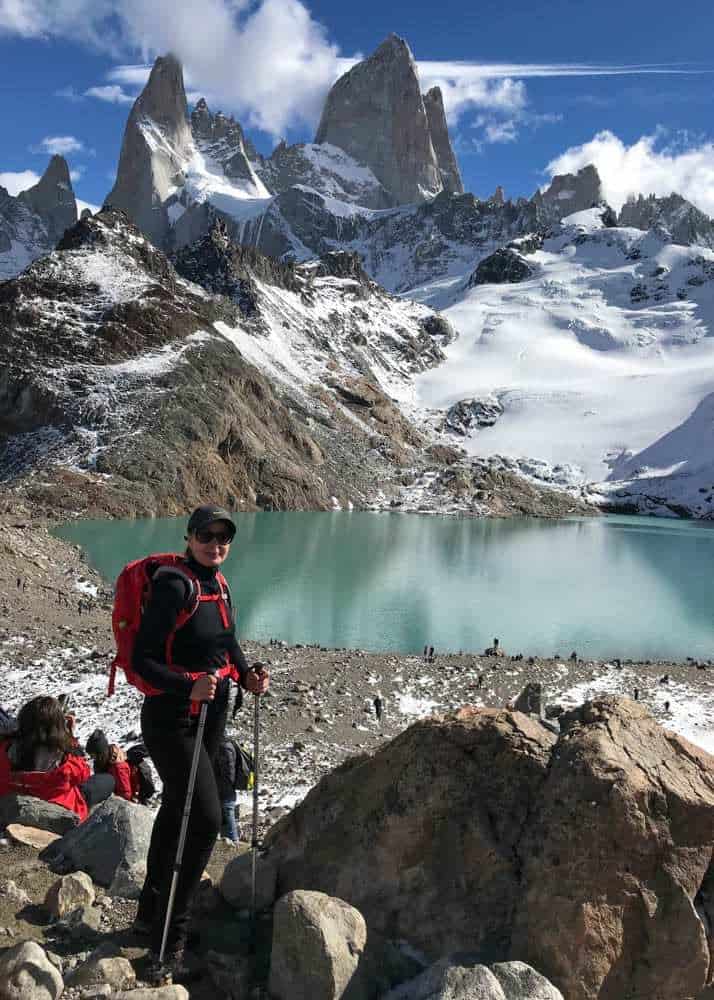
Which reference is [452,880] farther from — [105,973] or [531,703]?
[531,703]

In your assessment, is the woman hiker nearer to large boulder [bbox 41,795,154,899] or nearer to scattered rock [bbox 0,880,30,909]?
large boulder [bbox 41,795,154,899]

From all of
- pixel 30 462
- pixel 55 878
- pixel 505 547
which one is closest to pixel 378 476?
pixel 505 547

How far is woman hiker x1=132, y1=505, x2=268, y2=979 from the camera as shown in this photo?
4180 mm

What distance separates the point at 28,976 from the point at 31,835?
2794 mm

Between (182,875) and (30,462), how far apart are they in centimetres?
6365

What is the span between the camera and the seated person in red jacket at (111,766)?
8.00m

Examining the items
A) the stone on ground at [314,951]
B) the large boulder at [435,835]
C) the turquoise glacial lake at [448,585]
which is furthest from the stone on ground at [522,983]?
the turquoise glacial lake at [448,585]

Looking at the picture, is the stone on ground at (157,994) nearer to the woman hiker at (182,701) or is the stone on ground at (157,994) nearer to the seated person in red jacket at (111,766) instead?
the woman hiker at (182,701)

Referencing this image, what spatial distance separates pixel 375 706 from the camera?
16.0 metres

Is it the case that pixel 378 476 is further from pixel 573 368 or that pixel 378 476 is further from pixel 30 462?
pixel 573 368

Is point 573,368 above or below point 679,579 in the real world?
above

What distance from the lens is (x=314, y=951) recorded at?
3.83 meters

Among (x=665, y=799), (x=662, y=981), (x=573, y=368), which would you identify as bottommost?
(x=662, y=981)

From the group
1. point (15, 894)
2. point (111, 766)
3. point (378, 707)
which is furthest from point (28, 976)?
point (378, 707)
